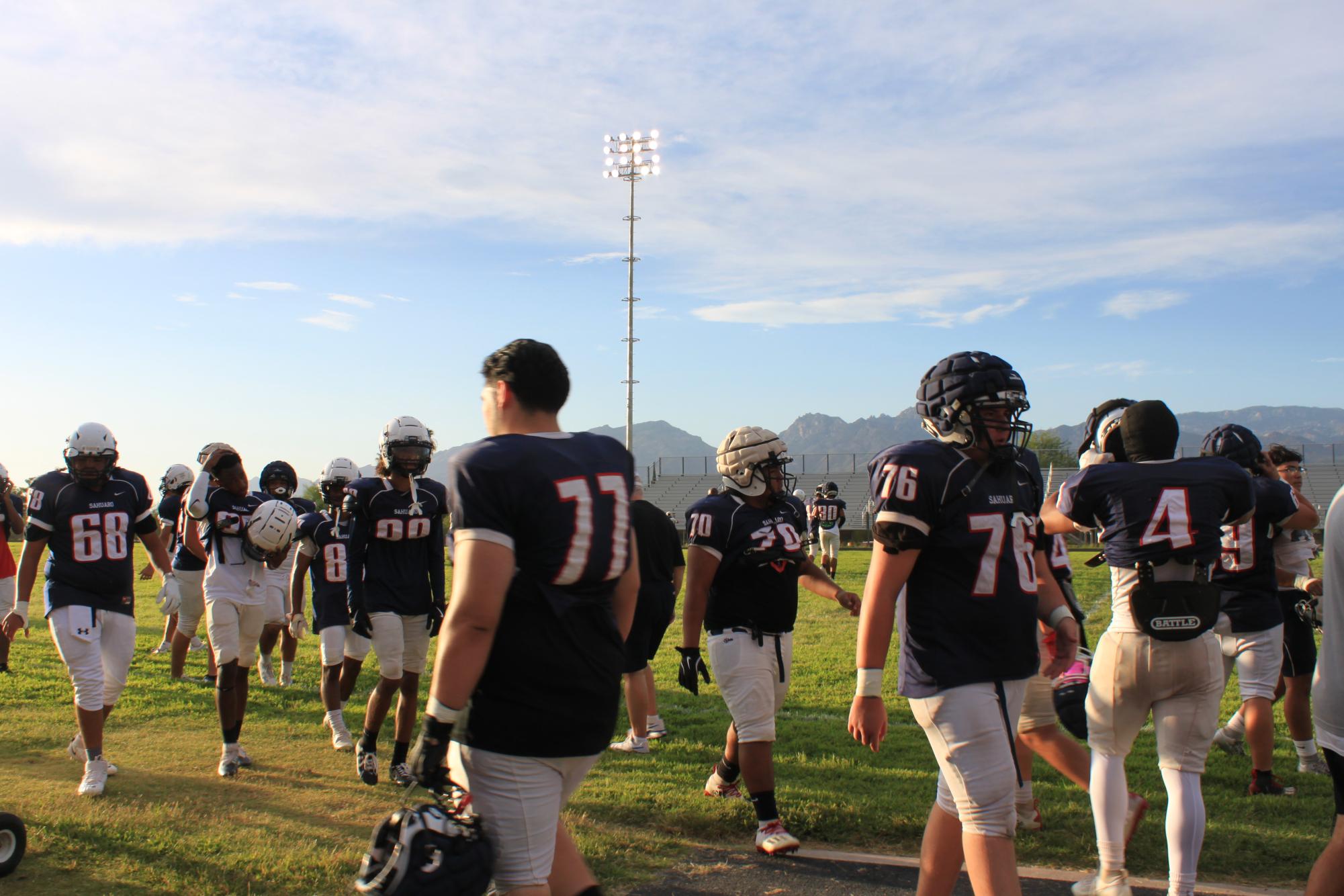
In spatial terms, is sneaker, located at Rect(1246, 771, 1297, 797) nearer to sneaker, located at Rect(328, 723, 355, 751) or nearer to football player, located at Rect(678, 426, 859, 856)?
football player, located at Rect(678, 426, 859, 856)

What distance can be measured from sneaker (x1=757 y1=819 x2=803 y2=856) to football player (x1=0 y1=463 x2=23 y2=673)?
7687 millimetres

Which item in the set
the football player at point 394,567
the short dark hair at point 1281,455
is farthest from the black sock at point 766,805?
the short dark hair at point 1281,455

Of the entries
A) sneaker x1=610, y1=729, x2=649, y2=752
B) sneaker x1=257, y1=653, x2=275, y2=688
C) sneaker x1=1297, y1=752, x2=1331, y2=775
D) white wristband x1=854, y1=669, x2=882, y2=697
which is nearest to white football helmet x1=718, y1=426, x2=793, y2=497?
white wristband x1=854, y1=669, x2=882, y2=697

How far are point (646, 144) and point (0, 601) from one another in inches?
1312

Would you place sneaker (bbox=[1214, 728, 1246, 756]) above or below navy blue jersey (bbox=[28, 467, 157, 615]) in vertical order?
below

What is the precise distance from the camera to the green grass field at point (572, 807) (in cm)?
485

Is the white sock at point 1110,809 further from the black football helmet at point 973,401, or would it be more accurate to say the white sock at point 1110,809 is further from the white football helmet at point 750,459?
the white football helmet at point 750,459

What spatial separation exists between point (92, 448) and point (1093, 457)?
236 inches

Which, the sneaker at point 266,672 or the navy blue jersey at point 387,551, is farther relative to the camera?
the sneaker at point 266,672

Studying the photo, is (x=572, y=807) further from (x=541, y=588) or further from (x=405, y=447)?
(x=541, y=588)

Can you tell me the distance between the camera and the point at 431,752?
9.05 feet

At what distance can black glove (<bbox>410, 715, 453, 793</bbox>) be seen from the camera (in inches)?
109

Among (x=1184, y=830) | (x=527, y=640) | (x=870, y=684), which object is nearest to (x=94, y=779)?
(x=527, y=640)

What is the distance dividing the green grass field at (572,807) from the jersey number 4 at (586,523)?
7.67ft
